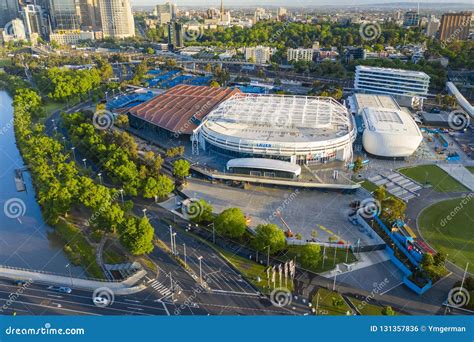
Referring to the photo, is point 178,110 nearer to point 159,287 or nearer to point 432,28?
point 159,287

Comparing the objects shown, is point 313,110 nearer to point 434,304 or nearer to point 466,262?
point 466,262

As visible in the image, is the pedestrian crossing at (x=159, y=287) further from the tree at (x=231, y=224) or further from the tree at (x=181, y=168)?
the tree at (x=181, y=168)

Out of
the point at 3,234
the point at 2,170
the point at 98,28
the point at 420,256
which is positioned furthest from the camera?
the point at 98,28

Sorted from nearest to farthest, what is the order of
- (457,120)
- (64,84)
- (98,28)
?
(457,120) < (64,84) < (98,28)

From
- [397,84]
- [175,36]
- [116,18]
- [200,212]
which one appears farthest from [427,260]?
Result: [116,18]

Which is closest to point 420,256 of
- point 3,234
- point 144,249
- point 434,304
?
point 434,304
